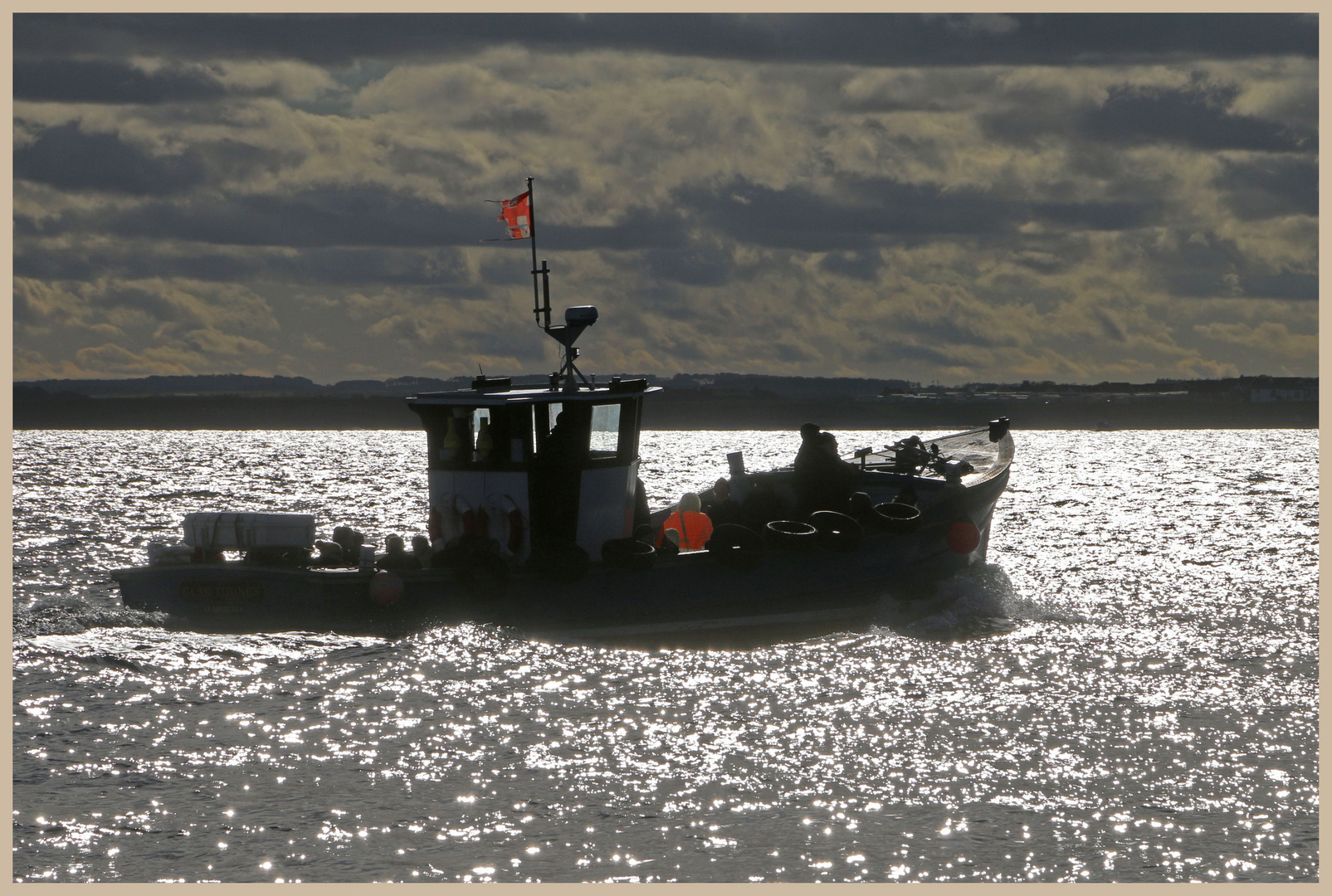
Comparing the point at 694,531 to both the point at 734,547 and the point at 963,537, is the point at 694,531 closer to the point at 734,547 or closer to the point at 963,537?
the point at 734,547

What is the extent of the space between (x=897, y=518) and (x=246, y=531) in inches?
365

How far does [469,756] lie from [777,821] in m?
3.30

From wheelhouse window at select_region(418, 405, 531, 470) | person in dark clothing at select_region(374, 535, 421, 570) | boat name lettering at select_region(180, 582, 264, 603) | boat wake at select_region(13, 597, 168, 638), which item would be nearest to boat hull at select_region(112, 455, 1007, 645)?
boat name lettering at select_region(180, 582, 264, 603)

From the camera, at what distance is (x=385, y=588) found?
15969 mm

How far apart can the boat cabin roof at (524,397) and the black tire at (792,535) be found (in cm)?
270

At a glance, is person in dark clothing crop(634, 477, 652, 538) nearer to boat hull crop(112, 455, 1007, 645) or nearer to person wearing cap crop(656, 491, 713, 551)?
person wearing cap crop(656, 491, 713, 551)

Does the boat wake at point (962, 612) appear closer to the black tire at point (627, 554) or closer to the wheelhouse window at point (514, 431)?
the black tire at point (627, 554)

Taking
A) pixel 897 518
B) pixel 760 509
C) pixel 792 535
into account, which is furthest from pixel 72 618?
pixel 897 518

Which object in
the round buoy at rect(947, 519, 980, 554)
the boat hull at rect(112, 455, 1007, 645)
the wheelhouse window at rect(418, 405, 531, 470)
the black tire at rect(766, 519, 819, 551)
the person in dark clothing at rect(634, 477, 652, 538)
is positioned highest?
the wheelhouse window at rect(418, 405, 531, 470)

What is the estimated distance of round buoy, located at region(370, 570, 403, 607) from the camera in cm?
1596

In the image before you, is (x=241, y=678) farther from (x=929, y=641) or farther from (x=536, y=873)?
(x=929, y=641)

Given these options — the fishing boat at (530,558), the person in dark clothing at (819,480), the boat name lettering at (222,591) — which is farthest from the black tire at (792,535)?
the boat name lettering at (222,591)

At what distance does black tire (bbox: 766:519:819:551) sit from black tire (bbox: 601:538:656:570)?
1879mm

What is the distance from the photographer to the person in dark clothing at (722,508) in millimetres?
19891
